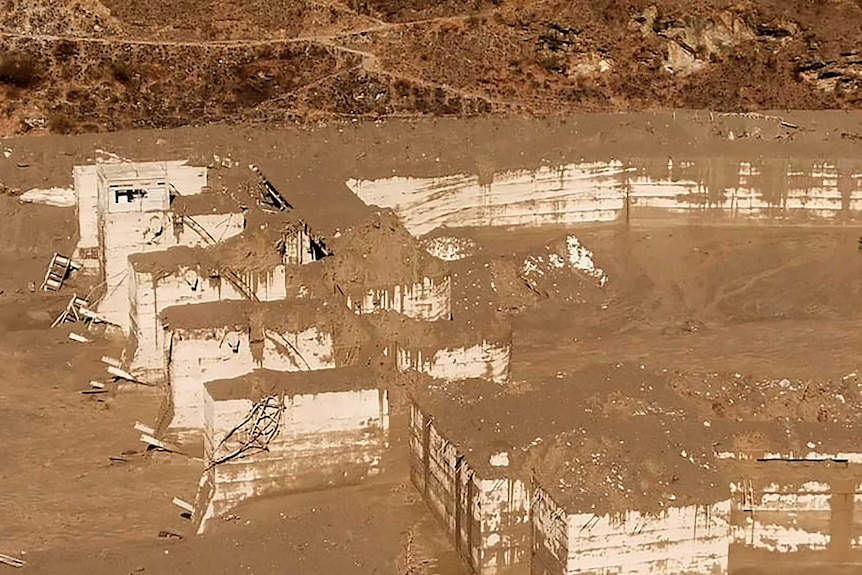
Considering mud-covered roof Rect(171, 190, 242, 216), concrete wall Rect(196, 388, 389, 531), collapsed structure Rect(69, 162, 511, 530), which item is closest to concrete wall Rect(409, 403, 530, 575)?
concrete wall Rect(196, 388, 389, 531)

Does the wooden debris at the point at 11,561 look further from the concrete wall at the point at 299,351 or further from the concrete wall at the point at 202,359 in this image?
the concrete wall at the point at 299,351

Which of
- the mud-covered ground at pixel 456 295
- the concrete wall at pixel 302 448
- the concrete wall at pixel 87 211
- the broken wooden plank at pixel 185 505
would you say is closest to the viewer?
the mud-covered ground at pixel 456 295

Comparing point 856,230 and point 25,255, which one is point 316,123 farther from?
point 856,230

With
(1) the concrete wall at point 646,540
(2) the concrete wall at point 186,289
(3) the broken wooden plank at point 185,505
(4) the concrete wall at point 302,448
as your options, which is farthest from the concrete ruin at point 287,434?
(1) the concrete wall at point 646,540

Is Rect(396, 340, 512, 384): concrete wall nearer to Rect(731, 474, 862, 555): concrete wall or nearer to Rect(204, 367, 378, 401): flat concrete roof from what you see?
Rect(204, 367, 378, 401): flat concrete roof

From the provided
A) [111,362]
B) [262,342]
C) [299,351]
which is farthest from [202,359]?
[111,362]

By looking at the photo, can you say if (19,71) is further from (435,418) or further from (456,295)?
(435,418)
